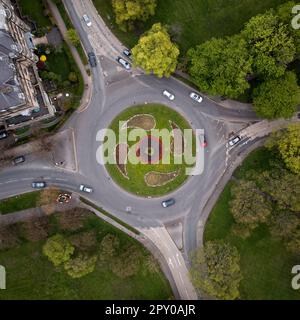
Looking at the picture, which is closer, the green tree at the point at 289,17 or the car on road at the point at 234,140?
the green tree at the point at 289,17

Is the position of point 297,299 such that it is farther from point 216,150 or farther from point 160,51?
point 160,51

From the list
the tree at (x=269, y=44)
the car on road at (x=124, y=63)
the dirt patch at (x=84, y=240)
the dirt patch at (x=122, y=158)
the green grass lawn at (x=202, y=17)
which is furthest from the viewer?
the dirt patch at (x=122, y=158)

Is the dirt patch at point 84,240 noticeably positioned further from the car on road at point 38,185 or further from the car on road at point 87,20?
the car on road at point 87,20

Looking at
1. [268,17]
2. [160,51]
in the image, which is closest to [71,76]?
[160,51]

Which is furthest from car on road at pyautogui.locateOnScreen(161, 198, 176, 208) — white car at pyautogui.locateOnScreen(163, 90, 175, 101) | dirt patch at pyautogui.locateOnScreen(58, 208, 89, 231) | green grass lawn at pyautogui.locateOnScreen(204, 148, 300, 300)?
white car at pyautogui.locateOnScreen(163, 90, 175, 101)

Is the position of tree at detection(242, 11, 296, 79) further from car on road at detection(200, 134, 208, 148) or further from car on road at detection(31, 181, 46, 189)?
car on road at detection(31, 181, 46, 189)

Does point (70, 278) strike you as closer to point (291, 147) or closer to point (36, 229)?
point (36, 229)

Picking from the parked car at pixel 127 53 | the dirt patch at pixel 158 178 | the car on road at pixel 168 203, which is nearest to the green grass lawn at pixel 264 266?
the car on road at pixel 168 203
